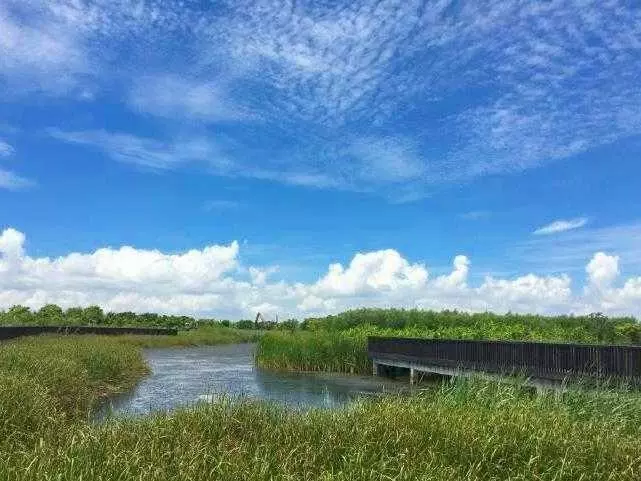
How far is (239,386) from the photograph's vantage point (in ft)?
64.3

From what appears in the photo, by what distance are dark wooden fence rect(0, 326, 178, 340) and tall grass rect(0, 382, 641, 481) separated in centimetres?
2240

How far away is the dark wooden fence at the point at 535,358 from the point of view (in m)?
13.6

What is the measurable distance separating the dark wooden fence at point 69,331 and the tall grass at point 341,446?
22.4 metres

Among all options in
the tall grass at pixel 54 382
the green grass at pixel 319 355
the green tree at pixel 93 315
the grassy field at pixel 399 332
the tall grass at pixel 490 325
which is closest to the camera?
the tall grass at pixel 54 382

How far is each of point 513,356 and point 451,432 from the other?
8.93 meters

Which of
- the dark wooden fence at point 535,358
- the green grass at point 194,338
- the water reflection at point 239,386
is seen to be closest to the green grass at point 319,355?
the water reflection at point 239,386

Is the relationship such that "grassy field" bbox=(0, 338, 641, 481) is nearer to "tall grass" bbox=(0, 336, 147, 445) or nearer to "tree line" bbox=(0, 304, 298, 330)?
"tall grass" bbox=(0, 336, 147, 445)

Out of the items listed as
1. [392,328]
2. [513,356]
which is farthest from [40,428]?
[392,328]

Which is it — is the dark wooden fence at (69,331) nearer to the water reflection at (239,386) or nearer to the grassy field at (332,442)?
the water reflection at (239,386)

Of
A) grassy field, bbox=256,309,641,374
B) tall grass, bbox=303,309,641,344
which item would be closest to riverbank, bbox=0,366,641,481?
grassy field, bbox=256,309,641,374

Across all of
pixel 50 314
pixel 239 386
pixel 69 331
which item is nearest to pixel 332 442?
pixel 239 386

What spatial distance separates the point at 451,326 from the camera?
1336 inches

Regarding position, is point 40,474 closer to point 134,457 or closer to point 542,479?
point 134,457

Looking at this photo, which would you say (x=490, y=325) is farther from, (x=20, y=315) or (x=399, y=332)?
(x=20, y=315)
